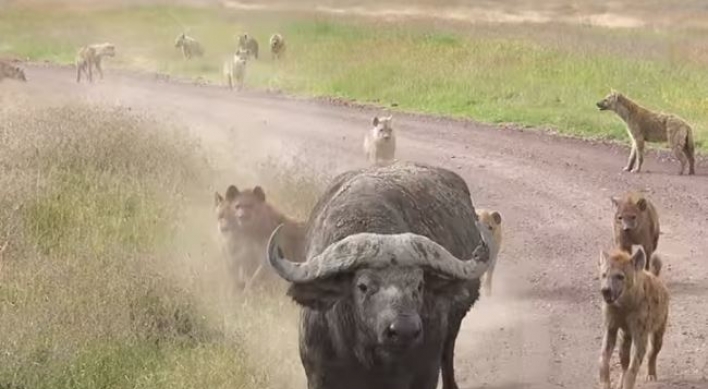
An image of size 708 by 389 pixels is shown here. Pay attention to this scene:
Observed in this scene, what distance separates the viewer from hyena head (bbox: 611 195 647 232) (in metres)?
13.1

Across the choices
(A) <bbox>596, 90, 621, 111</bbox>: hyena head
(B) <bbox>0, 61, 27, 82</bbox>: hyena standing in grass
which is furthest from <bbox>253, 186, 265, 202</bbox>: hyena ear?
(B) <bbox>0, 61, 27, 82</bbox>: hyena standing in grass

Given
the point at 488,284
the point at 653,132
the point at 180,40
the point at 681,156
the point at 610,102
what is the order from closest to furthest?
the point at 488,284 < the point at 681,156 < the point at 653,132 < the point at 610,102 < the point at 180,40

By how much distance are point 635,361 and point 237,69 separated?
783 inches

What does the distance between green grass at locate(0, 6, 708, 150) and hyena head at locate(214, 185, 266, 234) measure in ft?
33.9

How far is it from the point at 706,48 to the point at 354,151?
12476mm

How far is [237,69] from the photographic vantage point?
29.0m

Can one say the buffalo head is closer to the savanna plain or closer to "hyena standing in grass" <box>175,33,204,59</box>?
the savanna plain

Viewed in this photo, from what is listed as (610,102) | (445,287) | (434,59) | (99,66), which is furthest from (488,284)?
(99,66)

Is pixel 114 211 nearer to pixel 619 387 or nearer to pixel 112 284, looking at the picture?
→ pixel 112 284

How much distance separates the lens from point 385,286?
7.09 meters

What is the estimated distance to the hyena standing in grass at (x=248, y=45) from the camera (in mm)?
30147

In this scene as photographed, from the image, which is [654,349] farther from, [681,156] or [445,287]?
[681,156]

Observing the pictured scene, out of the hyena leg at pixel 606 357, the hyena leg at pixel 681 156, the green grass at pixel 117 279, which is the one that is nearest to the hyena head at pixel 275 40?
the hyena leg at pixel 681 156

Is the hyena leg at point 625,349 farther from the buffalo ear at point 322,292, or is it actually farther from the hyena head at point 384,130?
the hyena head at point 384,130
